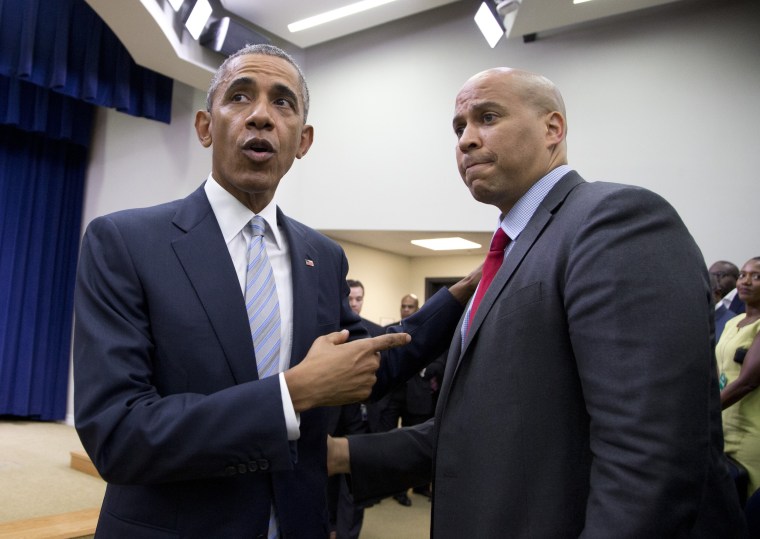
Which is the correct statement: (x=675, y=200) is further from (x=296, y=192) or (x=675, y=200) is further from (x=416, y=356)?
(x=416, y=356)

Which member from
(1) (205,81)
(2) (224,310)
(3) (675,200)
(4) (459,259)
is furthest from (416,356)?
(4) (459,259)

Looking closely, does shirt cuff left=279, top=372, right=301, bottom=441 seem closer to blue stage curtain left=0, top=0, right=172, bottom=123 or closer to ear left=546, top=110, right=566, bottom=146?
ear left=546, top=110, right=566, bottom=146

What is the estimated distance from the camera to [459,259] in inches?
329

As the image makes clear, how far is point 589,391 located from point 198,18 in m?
5.17

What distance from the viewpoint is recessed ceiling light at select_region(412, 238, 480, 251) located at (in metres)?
7.06

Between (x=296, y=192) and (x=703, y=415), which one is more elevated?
(x=296, y=192)

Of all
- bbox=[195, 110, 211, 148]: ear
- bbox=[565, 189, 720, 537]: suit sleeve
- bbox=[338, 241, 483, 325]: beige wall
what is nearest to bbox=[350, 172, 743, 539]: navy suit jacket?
bbox=[565, 189, 720, 537]: suit sleeve

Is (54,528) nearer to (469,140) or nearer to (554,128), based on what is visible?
(469,140)

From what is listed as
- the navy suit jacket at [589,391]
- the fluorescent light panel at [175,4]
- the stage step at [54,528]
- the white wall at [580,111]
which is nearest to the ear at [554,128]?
the navy suit jacket at [589,391]

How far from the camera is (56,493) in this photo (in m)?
4.29

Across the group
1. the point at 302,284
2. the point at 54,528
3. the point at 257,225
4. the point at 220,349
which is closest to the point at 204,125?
the point at 257,225

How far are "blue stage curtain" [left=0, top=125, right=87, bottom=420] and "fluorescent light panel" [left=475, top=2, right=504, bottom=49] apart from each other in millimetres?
4848

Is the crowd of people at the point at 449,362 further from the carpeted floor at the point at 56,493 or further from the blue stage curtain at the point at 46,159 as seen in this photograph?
the blue stage curtain at the point at 46,159

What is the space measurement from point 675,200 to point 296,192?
380cm
